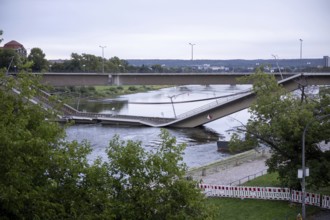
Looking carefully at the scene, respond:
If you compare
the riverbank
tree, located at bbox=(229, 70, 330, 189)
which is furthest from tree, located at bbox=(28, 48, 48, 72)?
tree, located at bbox=(229, 70, 330, 189)

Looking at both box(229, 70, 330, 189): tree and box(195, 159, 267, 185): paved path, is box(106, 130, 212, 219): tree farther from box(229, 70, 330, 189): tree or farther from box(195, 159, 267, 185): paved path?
box(195, 159, 267, 185): paved path

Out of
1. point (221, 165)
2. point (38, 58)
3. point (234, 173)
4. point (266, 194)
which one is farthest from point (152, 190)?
point (38, 58)

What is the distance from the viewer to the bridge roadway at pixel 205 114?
67062 mm

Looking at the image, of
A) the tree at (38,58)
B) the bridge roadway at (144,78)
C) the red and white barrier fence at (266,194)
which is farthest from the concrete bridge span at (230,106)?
the tree at (38,58)

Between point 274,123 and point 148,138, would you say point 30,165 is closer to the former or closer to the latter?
point 274,123

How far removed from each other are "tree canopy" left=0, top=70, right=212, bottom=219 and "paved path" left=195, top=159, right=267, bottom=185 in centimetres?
1724

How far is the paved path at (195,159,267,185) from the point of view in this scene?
3612 centimetres

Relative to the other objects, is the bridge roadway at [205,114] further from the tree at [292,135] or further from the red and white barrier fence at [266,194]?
the red and white barrier fence at [266,194]

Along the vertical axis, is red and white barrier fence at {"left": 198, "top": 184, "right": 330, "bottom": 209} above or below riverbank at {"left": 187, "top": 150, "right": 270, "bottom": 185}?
above

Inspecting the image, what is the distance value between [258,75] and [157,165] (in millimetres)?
23542

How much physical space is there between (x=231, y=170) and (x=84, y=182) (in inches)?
932

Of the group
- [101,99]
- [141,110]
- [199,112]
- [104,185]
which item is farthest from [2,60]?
[104,185]

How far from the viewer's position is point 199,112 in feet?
239

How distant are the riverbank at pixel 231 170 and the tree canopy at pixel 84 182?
55.7 ft
